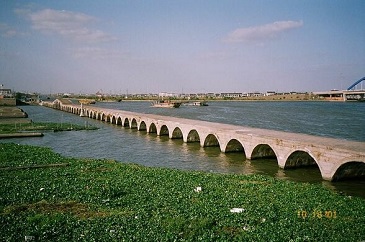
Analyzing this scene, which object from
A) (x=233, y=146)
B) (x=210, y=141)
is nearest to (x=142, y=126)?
(x=210, y=141)

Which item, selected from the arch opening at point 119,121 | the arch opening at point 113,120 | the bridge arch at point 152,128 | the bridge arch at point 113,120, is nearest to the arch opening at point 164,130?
the bridge arch at point 152,128

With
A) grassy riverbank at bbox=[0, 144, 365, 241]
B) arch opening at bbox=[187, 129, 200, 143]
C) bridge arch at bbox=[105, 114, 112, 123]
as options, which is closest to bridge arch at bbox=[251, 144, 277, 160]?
grassy riverbank at bbox=[0, 144, 365, 241]

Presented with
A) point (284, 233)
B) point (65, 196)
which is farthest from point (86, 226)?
point (284, 233)

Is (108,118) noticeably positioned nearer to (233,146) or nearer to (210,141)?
(210,141)

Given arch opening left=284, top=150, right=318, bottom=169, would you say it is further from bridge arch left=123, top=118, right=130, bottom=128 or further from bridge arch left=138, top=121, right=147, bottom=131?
bridge arch left=123, top=118, right=130, bottom=128

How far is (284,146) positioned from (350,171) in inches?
224

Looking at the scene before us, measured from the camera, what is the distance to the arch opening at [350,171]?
2441 cm

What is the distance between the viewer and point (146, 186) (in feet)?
70.1

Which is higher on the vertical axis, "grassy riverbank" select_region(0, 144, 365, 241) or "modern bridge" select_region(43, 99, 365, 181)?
"modern bridge" select_region(43, 99, 365, 181)

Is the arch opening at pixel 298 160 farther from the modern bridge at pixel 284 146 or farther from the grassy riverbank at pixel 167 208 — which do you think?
the grassy riverbank at pixel 167 208

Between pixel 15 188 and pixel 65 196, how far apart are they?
11.6ft

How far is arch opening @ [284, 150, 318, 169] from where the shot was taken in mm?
29266

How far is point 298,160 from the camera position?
29.9 meters

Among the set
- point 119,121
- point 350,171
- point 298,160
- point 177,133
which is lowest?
point 298,160
